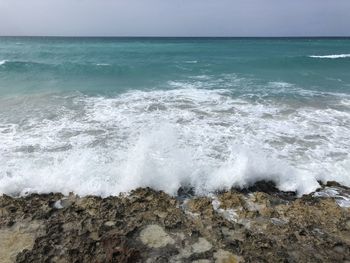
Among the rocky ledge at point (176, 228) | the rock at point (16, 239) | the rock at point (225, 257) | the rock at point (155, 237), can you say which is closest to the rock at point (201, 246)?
the rocky ledge at point (176, 228)

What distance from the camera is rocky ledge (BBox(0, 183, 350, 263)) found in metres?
4.29

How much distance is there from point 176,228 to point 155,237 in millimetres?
349

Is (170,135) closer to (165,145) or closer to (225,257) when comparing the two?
(165,145)

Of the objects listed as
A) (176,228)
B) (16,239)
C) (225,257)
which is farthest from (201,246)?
(16,239)

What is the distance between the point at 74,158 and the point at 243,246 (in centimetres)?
422

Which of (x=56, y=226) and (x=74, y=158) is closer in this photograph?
(x=56, y=226)

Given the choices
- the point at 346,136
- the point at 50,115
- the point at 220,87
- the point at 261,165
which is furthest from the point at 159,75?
the point at 261,165

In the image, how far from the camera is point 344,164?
Answer: 23.2 feet

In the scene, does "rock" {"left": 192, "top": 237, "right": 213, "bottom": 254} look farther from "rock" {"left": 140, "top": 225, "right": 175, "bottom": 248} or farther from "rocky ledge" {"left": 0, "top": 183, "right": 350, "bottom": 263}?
"rock" {"left": 140, "top": 225, "right": 175, "bottom": 248}

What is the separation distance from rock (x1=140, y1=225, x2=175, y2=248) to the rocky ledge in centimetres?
1

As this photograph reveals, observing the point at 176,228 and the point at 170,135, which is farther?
the point at 170,135

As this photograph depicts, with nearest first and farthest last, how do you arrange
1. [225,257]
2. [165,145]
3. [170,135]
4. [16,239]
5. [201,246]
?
[225,257] < [201,246] < [16,239] < [165,145] < [170,135]

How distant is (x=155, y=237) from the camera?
463cm

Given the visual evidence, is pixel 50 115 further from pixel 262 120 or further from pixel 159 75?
pixel 159 75
